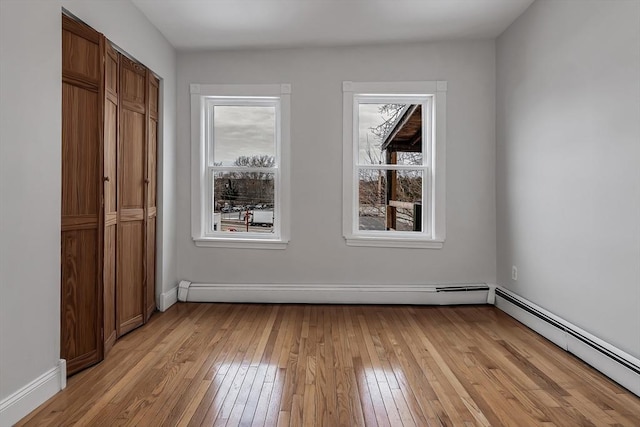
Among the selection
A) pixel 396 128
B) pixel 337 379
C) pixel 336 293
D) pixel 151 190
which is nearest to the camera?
pixel 337 379

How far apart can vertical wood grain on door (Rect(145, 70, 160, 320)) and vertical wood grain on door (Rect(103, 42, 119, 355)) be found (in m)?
0.56

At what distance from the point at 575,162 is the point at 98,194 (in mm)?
3235

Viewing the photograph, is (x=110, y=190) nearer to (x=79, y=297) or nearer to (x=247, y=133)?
(x=79, y=297)

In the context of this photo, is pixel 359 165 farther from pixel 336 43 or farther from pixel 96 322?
pixel 96 322

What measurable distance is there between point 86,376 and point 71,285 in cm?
56

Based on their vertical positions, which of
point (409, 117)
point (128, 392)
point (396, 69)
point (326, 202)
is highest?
point (396, 69)

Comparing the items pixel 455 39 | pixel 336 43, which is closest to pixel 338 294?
pixel 336 43

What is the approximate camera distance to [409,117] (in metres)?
4.23

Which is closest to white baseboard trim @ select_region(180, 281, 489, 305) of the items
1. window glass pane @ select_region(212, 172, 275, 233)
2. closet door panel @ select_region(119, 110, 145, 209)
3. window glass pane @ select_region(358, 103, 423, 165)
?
window glass pane @ select_region(212, 172, 275, 233)

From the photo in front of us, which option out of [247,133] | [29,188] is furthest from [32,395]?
[247,133]

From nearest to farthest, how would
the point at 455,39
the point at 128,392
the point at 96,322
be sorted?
1. the point at 128,392
2. the point at 96,322
3. the point at 455,39

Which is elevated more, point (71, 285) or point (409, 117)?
point (409, 117)

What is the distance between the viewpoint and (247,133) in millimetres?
4289

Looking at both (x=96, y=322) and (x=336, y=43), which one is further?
(x=336, y=43)
